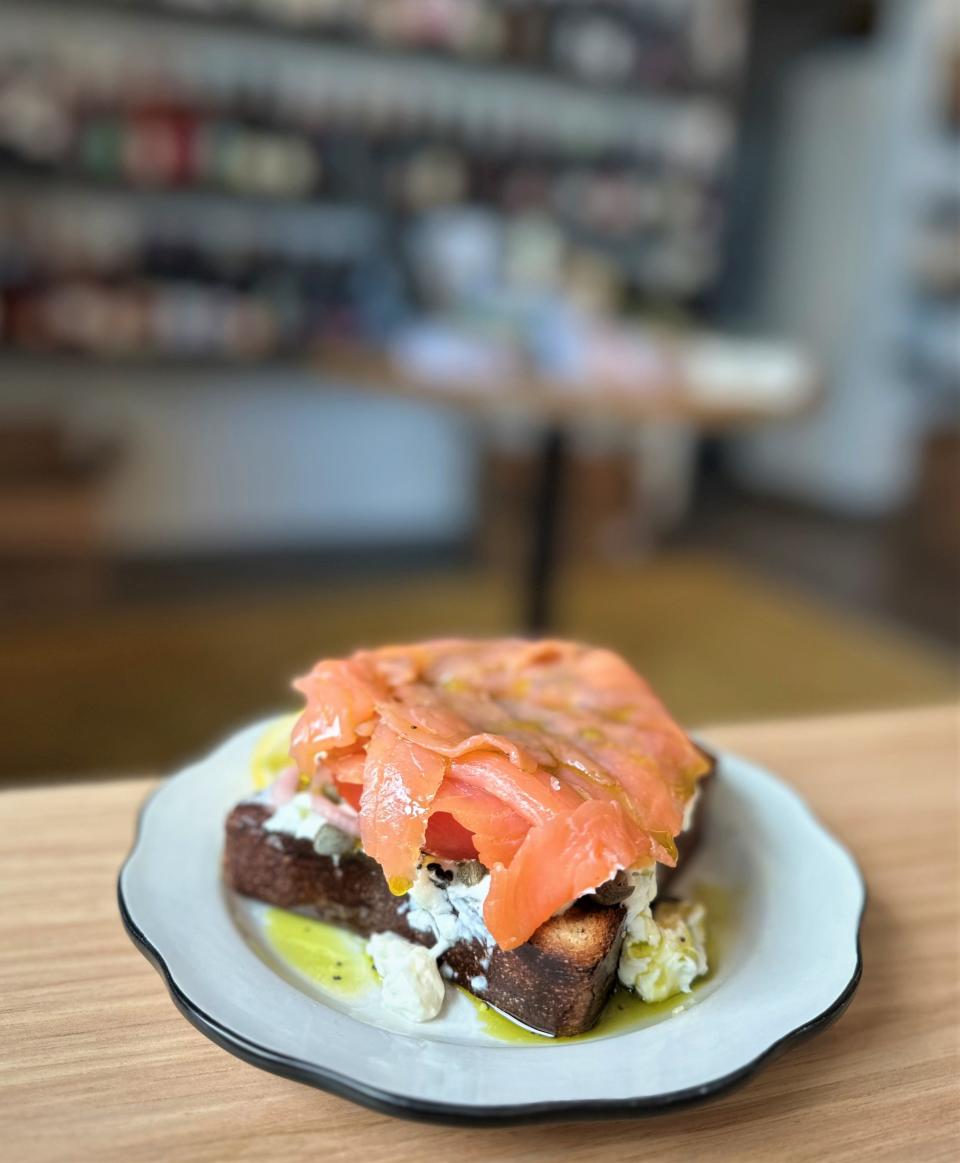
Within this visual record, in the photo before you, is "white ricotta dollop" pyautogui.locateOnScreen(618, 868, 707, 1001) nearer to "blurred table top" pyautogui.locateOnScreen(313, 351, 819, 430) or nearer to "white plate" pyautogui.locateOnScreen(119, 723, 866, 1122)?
"white plate" pyautogui.locateOnScreen(119, 723, 866, 1122)

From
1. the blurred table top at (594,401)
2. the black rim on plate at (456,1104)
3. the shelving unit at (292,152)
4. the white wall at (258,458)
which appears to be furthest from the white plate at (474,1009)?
the white wall at (258,458)

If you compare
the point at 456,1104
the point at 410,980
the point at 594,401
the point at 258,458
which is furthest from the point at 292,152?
the point at 456,1104

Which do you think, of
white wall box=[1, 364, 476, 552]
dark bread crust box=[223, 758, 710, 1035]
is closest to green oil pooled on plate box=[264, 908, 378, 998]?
dark bread crust box=[223, 758, 710, 1035]

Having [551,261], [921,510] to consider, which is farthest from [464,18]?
[921,510]

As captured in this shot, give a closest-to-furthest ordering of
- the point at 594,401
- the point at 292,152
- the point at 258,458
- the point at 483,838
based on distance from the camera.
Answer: the point at 483,838
the point at 594,401
the point at 292,152
the point at 258,458

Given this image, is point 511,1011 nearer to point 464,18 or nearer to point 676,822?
point 676,822

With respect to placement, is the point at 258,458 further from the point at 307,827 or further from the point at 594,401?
the point at 307,827

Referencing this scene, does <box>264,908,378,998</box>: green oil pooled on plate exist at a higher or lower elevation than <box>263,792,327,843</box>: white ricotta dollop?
lower
